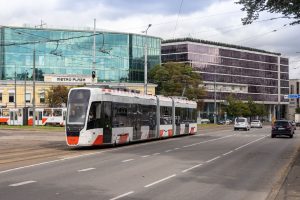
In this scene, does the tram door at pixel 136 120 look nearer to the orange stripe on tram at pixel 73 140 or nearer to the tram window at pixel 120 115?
the tram window at pixel 120 115

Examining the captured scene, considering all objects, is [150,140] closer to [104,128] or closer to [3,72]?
[104,128]

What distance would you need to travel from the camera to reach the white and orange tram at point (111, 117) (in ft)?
82.7

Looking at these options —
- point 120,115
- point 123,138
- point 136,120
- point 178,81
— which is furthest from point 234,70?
point 120,115

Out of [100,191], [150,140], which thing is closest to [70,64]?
[150,140]

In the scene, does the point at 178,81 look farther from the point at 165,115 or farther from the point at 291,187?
the point at 291,187

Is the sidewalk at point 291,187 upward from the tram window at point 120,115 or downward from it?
downward

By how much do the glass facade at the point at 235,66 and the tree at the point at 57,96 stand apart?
177ft

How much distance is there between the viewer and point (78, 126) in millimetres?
25062

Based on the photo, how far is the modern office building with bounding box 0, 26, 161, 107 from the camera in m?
89.8

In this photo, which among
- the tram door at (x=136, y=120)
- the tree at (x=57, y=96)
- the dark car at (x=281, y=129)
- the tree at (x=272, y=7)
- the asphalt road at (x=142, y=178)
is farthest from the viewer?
the tree at (x=57, y=96)

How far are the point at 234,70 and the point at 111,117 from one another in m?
127

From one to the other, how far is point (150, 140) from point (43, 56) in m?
64.1

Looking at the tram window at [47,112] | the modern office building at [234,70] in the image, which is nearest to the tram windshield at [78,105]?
the tram window at [47,112]

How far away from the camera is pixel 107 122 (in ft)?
86.6
